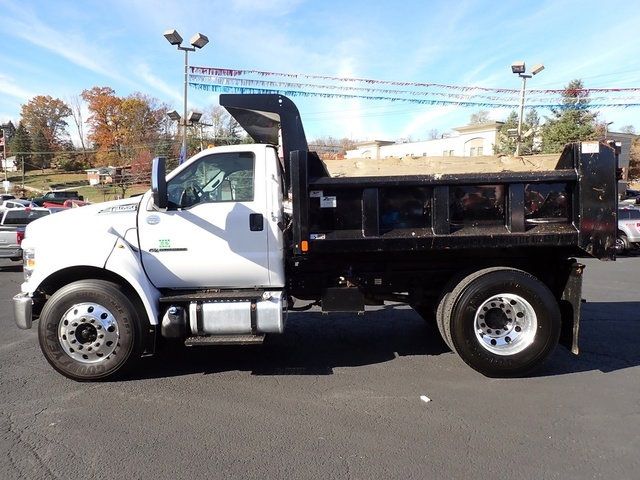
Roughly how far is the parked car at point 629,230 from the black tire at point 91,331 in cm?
1648

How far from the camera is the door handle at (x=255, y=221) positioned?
503 centimetres

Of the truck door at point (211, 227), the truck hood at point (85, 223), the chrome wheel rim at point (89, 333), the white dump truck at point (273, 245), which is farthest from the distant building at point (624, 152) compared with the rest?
the chrome wheel rim at point (89, 333)

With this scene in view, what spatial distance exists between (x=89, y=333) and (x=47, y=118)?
11285 centimetres

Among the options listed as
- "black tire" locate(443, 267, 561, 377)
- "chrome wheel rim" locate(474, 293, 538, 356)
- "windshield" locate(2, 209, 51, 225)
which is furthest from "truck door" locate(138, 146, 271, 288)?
"windshield" locate(2, 209, 51, 225)

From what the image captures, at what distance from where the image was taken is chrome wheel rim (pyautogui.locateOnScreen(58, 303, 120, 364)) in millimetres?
4840

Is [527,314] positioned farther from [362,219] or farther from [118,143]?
[118,143]

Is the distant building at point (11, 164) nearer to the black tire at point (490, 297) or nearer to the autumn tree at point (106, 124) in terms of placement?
the autumn tree at point (106, 124)

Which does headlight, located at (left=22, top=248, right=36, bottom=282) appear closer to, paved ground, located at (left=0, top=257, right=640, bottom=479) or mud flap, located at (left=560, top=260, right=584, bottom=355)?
paved ground, located at (left=0, top=257, right=640, bottom=479)

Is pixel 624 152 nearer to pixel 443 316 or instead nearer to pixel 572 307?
pixel 572 307

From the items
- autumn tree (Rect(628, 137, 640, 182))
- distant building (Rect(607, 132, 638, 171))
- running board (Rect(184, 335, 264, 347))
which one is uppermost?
autumn tree (Rect(628, 137, 640, 182))

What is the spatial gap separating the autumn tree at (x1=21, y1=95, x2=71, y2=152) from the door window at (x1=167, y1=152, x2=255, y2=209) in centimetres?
10889

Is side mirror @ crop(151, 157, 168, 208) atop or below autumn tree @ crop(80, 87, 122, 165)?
below

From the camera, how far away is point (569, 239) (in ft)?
16.2

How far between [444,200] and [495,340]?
1.49m
